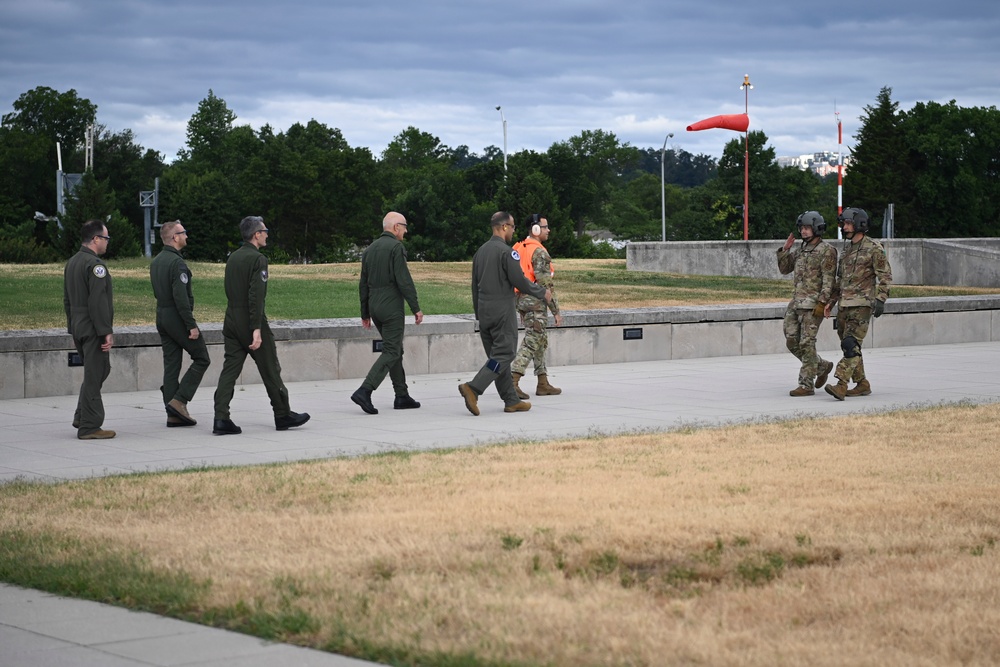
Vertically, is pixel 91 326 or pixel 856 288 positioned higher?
pixel 856 288

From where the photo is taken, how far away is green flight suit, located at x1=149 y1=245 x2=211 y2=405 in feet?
39.3

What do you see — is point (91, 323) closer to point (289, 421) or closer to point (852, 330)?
point (289, 421)

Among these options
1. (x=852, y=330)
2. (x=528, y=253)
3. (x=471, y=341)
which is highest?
(x=528, y=253)

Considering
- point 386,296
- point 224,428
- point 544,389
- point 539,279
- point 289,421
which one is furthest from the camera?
point 544,389

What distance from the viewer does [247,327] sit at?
11.4 meters

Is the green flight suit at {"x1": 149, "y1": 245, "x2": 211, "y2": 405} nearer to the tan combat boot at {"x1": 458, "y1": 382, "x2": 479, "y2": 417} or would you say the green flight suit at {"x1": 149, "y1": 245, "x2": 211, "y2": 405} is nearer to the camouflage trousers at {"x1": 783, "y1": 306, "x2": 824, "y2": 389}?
the tan combat boot at {"x1": 458, "y1": 382, "x2": 479, "y2": 417}

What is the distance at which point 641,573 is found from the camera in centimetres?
615

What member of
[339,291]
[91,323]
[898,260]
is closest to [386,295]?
[91,323]

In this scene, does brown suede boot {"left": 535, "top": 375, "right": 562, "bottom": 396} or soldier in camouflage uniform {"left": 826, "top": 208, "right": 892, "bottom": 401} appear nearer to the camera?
soldier in camouflage uniform {"left": 826, "top": 208, "right": 892, "bottom": 401}

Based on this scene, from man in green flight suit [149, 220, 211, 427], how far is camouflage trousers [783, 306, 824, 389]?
6229mm

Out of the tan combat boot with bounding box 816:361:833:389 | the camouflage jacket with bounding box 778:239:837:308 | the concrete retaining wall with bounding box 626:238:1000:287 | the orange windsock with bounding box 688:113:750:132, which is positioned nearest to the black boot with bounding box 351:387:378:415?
the camouflage jacket with bounding box 778:239:837:308

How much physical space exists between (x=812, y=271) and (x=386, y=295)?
15.1ft

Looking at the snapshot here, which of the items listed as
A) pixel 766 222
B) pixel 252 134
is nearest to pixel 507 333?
pixel 766 222

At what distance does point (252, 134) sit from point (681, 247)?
8595 cm
